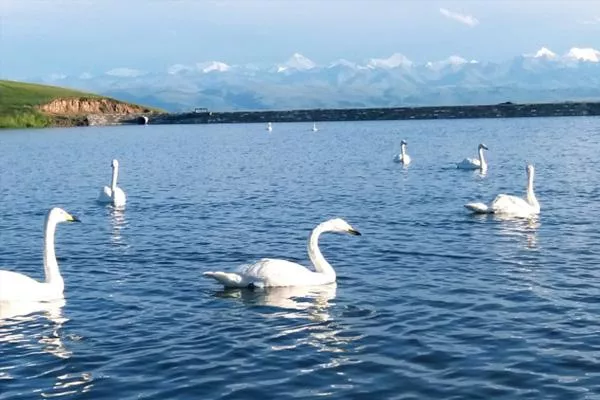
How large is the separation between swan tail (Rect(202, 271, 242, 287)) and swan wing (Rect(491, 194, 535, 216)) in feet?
38.1

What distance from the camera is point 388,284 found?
17406mm

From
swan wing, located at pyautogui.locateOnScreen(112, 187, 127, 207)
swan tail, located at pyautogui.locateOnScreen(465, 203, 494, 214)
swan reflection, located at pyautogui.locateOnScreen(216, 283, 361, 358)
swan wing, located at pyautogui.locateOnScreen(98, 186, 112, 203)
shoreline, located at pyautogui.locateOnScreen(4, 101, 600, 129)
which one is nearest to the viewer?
swan reflection, located at pyautogui.locateOnScreen(216, 283, 361, 358)

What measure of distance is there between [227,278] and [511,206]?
39.3ft

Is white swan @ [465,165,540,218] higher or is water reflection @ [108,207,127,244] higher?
white swan @ [465,165,540,218]

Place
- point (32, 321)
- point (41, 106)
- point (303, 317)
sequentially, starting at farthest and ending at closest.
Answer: point (41, 106), point (32, 321), point (303, 317)

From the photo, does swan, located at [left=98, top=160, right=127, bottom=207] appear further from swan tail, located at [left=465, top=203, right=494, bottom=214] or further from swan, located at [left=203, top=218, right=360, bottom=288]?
swan, located at [left=203, top=218, right=360, bottom=288]

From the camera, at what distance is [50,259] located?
1714 centimetres

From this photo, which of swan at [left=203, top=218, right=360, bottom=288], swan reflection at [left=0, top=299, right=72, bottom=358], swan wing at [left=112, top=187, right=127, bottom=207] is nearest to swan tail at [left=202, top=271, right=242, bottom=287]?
swan at [left=203, top=218, right=360, bottom=288]

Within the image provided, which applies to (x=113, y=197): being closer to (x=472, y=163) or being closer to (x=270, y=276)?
(x=270, y=276)

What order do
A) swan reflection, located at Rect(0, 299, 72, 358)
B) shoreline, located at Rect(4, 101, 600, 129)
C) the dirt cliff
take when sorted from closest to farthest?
swan reflection, located at Rect(0, 299, 72, 358), shoreline, located at Rect(4, 101, 600, 129), the dirt cliff

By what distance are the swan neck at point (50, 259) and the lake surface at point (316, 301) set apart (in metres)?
0.68

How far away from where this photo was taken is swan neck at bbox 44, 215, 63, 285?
16953mm

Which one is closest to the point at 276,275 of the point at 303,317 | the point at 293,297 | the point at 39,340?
the point at 293,297

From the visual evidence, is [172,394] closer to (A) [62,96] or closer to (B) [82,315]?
(B) [82,315]
